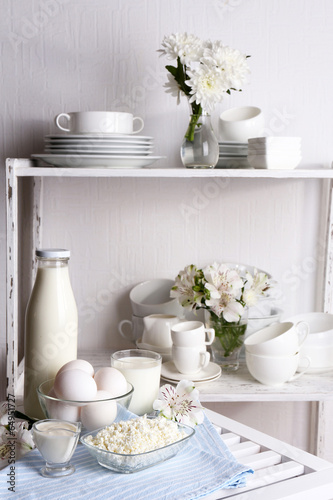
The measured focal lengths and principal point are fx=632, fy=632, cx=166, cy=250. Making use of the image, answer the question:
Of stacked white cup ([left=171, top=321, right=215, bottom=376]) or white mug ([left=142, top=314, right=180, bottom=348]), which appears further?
white mug ([left=142, top=314, right=180, bottom=348])

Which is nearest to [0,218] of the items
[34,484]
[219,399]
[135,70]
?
[135,70]

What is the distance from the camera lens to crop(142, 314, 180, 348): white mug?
4.75ft

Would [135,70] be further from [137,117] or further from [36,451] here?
[36,451]

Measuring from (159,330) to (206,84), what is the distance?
55 centimetres

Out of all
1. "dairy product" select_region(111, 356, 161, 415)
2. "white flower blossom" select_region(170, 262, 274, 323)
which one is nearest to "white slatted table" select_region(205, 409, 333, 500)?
"dairy product" select_region(111, 356, 161, 415)

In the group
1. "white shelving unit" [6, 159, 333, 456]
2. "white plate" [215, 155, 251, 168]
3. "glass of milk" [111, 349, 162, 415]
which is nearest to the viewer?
"glass of milk" [111, 349, 162, 415]

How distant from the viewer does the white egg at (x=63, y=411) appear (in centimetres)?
98

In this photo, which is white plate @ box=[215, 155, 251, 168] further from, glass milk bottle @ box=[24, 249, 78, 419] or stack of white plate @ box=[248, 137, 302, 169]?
glass milk bottle @ box=[24, 249, 78, 419]

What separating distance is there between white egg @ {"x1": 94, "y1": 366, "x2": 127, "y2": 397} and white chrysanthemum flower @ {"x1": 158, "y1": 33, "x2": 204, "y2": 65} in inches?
26.9

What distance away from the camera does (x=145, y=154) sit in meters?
1.38

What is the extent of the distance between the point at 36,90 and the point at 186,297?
0.63 meters

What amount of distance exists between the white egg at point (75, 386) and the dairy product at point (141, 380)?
0.12m

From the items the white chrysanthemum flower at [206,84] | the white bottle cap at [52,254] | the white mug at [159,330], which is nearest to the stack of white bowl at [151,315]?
the white mug at [159,330]

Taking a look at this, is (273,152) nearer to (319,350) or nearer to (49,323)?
(319,350)
